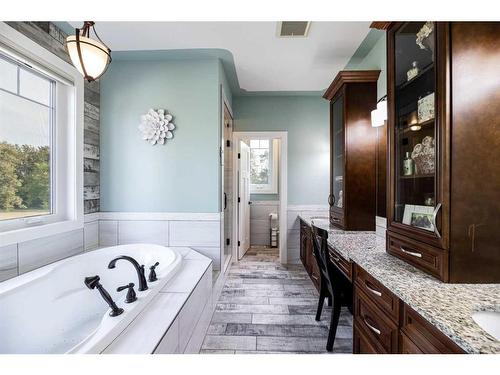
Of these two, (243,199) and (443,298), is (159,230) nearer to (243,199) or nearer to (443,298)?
(243,199)

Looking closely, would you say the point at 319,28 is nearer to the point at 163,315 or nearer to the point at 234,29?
the point at 234,29

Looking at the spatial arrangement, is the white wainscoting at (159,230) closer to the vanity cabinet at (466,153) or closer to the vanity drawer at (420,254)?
the vanity drawer at (420,254)

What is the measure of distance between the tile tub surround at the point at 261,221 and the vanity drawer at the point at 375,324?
11.1ft

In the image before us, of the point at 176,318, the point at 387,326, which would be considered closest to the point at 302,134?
the point at 387,326

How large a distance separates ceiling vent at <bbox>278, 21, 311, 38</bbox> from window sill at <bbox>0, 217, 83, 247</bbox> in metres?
2.49

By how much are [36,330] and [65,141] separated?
1570 millimetres

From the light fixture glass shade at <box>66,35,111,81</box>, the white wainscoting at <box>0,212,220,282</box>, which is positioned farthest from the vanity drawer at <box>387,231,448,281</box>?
the light fixture glass shade at <box>66,35,111,81</box>

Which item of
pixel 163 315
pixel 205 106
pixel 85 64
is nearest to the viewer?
pixel 163 315

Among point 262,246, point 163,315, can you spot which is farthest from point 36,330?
point 262,246

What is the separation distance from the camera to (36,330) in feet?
4.77

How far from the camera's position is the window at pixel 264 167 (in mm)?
4902

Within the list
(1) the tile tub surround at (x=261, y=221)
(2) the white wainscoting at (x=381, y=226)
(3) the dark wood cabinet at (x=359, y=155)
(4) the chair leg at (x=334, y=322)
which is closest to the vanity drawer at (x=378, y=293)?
(4) the chair leg at (x=334, y=322)

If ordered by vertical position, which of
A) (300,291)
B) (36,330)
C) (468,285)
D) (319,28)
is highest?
(319,28)
